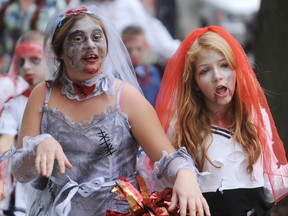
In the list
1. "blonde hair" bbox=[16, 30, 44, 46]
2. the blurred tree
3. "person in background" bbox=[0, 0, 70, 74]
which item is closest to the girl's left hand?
"blonde hair" bbox=[16, 30, 44, 46]

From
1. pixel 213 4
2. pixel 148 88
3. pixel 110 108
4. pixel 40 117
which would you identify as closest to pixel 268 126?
pixel 110 108

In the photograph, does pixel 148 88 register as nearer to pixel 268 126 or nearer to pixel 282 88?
pixel 282 88

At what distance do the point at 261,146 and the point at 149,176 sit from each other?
69cm

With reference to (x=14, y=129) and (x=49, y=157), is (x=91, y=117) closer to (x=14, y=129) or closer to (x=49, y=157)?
(x=49, y=157)

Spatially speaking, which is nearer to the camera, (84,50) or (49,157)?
(49,157)

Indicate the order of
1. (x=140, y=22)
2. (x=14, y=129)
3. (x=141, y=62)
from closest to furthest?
1. (x=14, y=129)
2. (x=141, y=62)
3. (x=140, y=22)

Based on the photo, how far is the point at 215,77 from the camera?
5305 millimetres

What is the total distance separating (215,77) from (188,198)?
3.16 ft

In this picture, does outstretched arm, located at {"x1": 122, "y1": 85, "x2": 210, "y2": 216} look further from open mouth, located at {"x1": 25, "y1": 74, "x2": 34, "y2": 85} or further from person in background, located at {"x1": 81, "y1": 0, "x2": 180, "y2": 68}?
person in background, located at {"x1": 81, "y1": 0, "x2": 180, "y2": 68}

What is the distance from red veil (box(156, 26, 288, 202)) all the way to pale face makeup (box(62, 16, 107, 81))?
584 mm

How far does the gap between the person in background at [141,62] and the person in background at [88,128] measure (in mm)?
3705

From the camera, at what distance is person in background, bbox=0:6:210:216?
503 centimetres

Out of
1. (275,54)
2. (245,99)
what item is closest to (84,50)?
(245,99)

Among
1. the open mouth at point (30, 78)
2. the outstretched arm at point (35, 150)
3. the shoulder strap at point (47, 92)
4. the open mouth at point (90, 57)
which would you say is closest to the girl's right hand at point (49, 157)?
the outstretched arm at point (35, 150)
